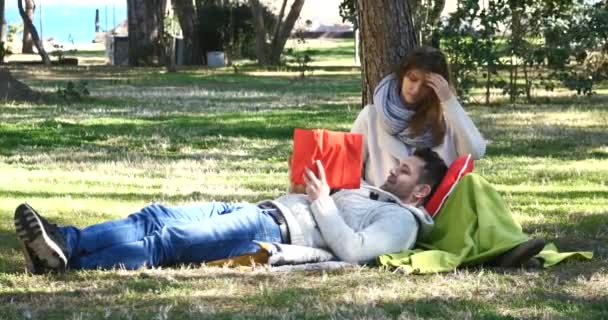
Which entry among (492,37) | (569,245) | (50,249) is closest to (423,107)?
(569,245)

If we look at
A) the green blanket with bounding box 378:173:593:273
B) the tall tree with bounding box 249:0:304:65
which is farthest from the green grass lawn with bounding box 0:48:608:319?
the tall tree with bounding box 249:0:304:65

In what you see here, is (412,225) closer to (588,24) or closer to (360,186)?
(360,186)

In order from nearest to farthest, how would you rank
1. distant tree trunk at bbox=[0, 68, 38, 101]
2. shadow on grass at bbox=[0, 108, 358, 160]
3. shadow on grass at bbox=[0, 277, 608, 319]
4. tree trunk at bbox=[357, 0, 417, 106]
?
shadow on grass at bbox=[0, 277, 608, 319]
tree trunk at bbox=[357, 0, 417, 106]
shadow on grass at bbox=[0, 108, 358, 160]
distant tree trunk at bbox=[0, 68, 38, 101]

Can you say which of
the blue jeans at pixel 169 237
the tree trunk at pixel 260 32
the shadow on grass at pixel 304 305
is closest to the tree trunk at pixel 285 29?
the tree trunk at pixel 260 32

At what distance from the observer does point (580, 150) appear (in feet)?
43.7

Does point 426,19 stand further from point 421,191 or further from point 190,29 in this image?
point 421,191

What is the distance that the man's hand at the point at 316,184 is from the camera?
661 centimetres

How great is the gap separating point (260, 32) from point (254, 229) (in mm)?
26879

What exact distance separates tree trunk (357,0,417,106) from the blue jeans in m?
3.74

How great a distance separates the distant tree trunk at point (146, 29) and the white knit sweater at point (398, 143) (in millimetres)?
27476

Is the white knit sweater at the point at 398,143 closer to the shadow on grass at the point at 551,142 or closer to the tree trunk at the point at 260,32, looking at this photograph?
the shadow on grass at the point at 551,142

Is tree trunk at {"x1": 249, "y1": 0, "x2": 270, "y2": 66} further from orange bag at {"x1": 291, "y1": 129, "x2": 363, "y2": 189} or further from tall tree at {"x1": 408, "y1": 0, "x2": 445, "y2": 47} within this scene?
orange bag at {"x1": 291, "y1": 129, "x2": 363, "y2": 189}

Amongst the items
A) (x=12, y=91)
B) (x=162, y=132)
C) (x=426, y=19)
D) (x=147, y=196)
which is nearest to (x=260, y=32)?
(x=426, y=19)

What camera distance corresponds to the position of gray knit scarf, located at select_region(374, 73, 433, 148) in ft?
24.0
